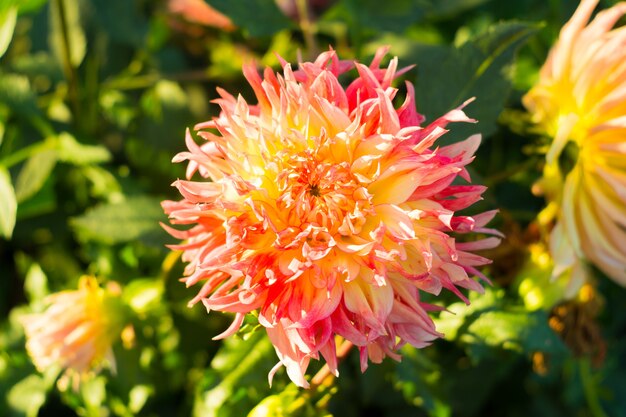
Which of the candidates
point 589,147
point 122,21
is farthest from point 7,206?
point 589,147

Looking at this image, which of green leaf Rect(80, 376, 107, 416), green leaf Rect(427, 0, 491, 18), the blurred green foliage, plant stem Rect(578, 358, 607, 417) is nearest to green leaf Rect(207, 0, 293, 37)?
the blurred green foliage

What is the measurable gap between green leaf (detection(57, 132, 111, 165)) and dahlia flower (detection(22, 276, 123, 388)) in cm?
12

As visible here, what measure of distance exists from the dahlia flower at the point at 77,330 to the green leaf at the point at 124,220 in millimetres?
50

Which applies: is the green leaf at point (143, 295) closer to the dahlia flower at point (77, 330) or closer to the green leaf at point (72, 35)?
the dahlia flower at point (77, 330)

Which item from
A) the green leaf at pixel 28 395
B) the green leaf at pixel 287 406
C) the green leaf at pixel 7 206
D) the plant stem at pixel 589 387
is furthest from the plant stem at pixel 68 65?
the plant stem at pixel 589 387

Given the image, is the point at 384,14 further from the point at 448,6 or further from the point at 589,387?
the point at 589,387

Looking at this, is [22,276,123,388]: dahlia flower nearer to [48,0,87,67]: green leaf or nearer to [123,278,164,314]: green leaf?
[123,278,164,314]: green leaf

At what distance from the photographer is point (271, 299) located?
44 centimetres

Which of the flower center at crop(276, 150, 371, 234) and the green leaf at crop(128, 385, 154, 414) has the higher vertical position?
the flower center at crop(276, 150, 371, 234)

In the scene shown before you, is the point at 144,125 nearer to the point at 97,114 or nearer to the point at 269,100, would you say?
the point at 97,114

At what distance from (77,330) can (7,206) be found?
13 centimetres

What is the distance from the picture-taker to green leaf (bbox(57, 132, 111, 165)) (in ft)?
2.25

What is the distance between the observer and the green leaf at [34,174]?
68cm

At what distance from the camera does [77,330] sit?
608 mm
